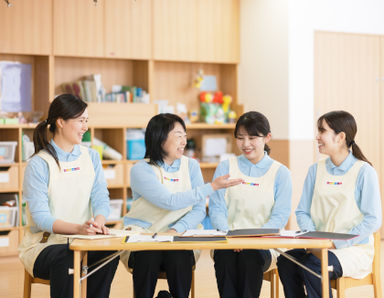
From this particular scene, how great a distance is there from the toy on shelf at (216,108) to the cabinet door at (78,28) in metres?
1.18

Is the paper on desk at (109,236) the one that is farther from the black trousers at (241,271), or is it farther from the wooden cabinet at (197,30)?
the wooden cabinet at (197,30)

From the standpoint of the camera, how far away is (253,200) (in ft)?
10.6

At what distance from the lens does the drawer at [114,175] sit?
539 centimetres

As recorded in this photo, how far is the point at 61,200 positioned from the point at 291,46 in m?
3.01

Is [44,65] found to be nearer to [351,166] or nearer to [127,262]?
[127,262]

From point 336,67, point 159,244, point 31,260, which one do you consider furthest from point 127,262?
point 336,67

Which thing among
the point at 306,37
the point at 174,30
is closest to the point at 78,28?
the point at 174,30

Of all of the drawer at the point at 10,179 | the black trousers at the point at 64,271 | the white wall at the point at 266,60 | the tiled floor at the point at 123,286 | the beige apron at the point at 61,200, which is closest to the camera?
the black trousers at the point at 64,271

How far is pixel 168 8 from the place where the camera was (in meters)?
5.64

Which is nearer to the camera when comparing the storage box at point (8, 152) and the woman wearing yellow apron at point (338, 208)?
the woman wearing yellow apron at point (338, 208)

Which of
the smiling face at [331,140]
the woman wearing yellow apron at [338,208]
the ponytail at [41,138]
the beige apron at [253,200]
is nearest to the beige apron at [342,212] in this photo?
the woman wearing yellow apron at [338,208]

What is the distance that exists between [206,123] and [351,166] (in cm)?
294

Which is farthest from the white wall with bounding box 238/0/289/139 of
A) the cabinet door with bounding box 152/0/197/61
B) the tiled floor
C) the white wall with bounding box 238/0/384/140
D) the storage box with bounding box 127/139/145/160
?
the tiled floor

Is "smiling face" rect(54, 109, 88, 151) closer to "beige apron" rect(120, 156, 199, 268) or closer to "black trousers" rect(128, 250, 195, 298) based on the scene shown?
"beige apron" rect(120, 156, 199, 268)
